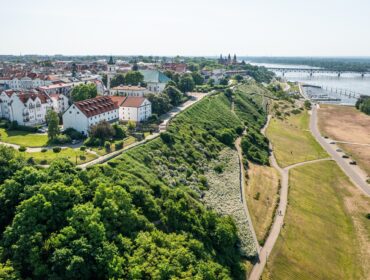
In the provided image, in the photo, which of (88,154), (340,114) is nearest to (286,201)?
(88,154)

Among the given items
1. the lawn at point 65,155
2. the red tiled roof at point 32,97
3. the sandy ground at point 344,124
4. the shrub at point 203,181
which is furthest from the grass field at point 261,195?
the red tiled roof at point 32,97

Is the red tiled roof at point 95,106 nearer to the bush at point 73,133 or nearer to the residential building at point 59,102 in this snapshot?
the bush at point 73,133

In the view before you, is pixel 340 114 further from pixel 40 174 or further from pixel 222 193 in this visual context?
pixel 40 174

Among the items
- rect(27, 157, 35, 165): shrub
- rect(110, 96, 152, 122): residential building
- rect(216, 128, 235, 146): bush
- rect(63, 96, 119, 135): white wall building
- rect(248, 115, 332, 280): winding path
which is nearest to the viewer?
rect(248, 115, 332, 280): winding path

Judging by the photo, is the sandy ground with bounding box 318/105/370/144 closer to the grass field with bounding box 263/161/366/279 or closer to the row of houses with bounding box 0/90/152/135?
the grass field with bounding box 263/161/366/279

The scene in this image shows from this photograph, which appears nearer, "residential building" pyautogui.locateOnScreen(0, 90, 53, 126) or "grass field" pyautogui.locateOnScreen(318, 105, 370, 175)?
"residential building" pyautogui.locateOnScreen(0, 90, 53, 126)

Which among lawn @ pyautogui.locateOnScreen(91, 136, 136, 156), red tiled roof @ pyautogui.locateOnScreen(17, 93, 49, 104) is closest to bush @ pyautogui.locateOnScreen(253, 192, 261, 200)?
lawn @ pyautogui.locateOnScreen(91, 136, 136, 156)
